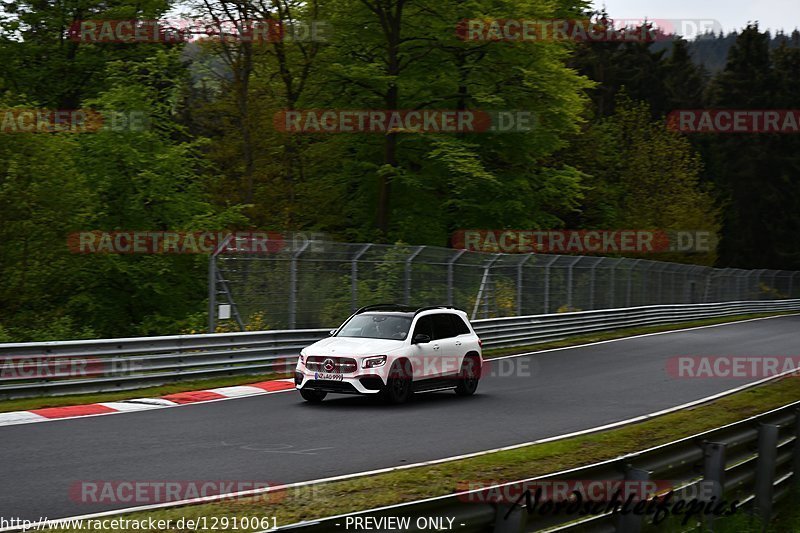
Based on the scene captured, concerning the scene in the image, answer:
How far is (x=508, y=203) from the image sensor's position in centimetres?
3778

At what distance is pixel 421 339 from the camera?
55.5ft

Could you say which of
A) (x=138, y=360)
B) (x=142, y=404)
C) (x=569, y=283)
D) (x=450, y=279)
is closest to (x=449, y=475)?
(x=142, y=404)

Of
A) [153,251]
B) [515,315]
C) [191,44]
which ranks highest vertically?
[191,44]

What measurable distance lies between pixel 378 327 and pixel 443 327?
4.21ft

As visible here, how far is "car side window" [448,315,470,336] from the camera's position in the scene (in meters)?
18.3

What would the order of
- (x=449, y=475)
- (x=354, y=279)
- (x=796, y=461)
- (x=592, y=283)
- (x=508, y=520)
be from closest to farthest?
(x=508, y=520) → (x=796, y=461) → (x=449, y=475) → (x=354, y=279) → (x=592, y=283)

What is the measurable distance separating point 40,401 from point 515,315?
1784cm

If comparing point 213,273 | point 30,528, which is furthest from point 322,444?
point 213,273

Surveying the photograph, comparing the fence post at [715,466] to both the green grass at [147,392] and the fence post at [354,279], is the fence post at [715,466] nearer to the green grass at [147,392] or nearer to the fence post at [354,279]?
the green grass at [147,392]

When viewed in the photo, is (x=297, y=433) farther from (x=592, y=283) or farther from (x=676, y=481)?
(x=592, y=283)

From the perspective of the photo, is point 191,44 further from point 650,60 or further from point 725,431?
point 650,60

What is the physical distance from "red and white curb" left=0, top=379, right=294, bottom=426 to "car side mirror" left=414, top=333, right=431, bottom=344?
3.03m

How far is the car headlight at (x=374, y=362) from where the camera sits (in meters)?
16.0

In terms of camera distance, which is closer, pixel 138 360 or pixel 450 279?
pixel 138 360
